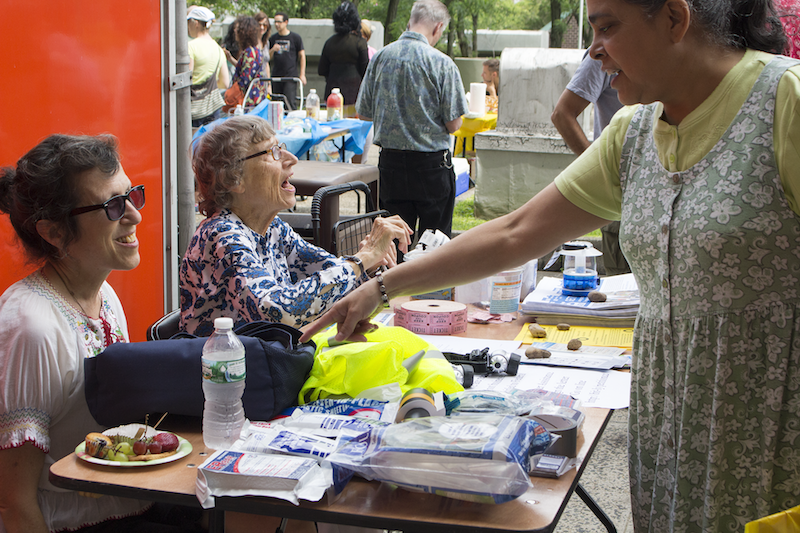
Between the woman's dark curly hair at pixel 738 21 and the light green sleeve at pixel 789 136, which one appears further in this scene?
the woman's dark curly hair at pixel 738 21

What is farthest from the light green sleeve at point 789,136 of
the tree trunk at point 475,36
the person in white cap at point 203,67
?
the tree trunk at point 475,36

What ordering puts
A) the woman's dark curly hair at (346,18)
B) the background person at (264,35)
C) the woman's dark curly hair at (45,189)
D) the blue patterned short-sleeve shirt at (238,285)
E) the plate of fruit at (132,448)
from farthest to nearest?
the background person at (264,35), the woman's dark curly hair at (346,18), the blue patterned short-sleeve shirt at (238,285), the woman's dark curly hair at (45,189), the plate of fruit at (132,448)

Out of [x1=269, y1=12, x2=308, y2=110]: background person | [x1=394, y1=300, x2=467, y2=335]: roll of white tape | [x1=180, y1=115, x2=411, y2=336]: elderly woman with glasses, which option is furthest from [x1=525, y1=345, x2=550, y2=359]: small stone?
[x1=269, y1=12, x2=308, y2=110]: background person

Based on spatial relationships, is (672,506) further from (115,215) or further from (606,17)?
(115,215)

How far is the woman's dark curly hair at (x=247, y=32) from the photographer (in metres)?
9.05

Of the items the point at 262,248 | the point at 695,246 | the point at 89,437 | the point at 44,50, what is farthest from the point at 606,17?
the point at 44,50

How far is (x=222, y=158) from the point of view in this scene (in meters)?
2.74

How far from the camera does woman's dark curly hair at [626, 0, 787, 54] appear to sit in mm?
1386

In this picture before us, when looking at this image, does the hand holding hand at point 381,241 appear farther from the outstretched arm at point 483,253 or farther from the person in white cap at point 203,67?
the person in white cap at point 203,67

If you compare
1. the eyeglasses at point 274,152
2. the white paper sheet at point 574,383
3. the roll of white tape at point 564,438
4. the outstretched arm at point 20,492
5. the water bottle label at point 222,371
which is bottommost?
the outstretched arm at point 20,492

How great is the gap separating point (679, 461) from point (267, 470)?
2.63 ft

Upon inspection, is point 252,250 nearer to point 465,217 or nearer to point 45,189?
point 45,189

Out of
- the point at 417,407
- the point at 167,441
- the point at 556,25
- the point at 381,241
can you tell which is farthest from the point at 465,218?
the point at 556,25

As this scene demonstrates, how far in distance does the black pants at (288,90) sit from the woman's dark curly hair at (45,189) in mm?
9243
